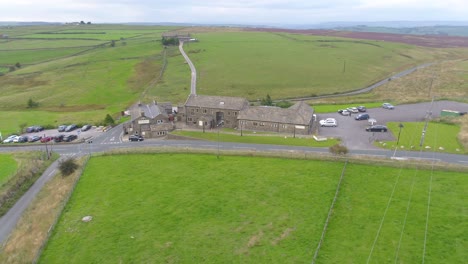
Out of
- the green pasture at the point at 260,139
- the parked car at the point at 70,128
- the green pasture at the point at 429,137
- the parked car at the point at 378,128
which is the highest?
the parked car at the point at 378,128

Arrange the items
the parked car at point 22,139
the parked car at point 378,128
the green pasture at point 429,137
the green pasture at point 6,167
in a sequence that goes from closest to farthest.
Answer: the green pasture at point 6,167 → the green pasture at point 429,137 → the parked car at point 378,128 → the parked car at point 22,139

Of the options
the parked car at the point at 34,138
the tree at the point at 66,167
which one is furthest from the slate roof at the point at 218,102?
the parked car at the point at 34,138

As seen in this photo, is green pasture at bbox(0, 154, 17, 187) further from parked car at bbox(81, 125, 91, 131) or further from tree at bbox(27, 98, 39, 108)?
tree at bbox(27, 98, 39, 108)

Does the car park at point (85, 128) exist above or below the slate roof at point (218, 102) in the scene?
below

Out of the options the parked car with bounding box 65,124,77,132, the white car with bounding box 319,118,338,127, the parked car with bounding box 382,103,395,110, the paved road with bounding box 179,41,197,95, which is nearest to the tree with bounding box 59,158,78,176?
the parked car with bounding box 65,124,77,132

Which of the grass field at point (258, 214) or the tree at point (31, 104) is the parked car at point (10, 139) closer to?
the grass field at point (258, 214)

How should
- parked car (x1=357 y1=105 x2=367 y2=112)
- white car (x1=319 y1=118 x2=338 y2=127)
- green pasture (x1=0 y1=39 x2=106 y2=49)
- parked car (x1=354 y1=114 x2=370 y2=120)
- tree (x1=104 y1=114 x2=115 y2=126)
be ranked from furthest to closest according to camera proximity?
green pasture (x1=0 y1=39 x2=106 y2=49)
parked car (x1=357 y1=105 x2=367 y2=112)
tree (x1=104 y1=114 x2=115 y2=126)
parked car (x1=354 y1=114 x2=370 y2=120)
white car (x1=319 y1=118 x2=338 y2=127)

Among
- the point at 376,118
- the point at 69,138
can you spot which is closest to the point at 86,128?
the point at 69,138

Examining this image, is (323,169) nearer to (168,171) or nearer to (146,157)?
(168,171)
